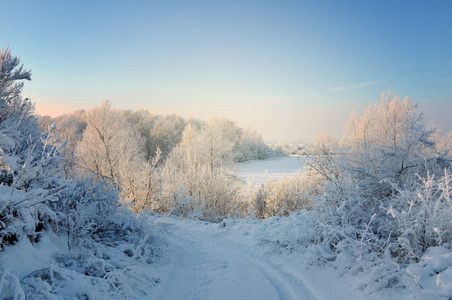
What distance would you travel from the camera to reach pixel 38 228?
13.4 feet

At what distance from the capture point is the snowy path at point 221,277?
4230 millimetres

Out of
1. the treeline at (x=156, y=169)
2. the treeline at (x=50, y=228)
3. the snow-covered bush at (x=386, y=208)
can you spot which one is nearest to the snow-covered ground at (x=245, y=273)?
the snow-covered bush at (x=386, y=208)

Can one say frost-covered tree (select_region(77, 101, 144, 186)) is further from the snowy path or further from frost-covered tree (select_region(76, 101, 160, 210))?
the snowy path

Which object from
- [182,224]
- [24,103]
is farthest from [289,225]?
[24,103]

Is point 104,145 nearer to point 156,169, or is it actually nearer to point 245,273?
point 156,169

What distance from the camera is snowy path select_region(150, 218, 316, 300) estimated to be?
4.23m

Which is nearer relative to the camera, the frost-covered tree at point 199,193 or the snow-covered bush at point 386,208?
the snow-covered bush at point 386,208

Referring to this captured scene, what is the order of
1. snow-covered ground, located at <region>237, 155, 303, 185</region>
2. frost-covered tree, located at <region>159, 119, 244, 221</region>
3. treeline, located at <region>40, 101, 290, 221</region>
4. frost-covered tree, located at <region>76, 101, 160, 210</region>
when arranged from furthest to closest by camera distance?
1. snow-covered ground, located at <region>237, 155, 303, 185</region>
2. frost-covered tree, located at <region>76, 101, 160, 210</region>
3. frost-covered tree, located at <region>159, 119, 244, 221</region>
4. treeline, located at <region>40, 101, 290, 221</region>

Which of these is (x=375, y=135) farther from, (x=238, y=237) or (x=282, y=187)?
(x=238, y=237)

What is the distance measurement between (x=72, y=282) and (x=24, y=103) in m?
3.70

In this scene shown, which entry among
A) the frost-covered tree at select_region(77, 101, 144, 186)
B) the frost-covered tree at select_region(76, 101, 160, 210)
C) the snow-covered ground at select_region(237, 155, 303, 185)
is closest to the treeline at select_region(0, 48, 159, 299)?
the frost-covered tree at select_region(76, 101, 160, 210)

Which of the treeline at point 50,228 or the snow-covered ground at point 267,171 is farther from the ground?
the treeline at point 50,228

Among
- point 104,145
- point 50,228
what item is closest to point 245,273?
point 50,228

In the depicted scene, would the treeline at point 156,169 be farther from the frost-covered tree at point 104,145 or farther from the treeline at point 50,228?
the treeline at point 50,228
